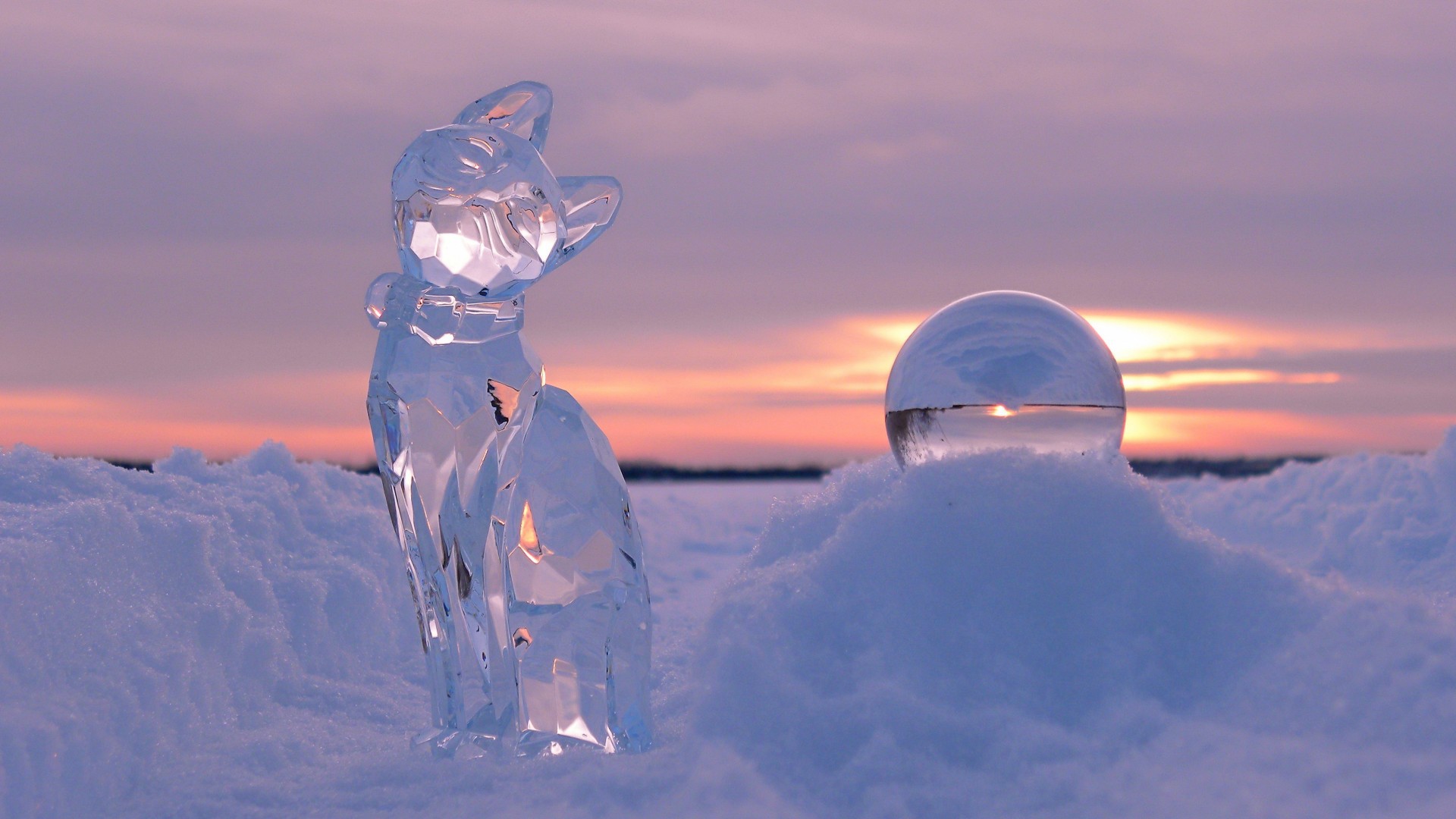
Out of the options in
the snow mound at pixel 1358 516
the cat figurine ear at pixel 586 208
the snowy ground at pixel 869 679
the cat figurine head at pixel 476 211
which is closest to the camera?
the snowy ground at pixel 869 679

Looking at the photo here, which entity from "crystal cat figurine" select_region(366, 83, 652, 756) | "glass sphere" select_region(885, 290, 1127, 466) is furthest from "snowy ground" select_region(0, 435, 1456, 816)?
"crystal cat figurine" select_region(366, 83, 652, 756)

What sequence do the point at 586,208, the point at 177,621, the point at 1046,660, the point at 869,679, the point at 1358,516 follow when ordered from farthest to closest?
the point at 1358,516 < the point at 177,621 < the point at 586,208 < the point at 1046,660 < the point at 869,679

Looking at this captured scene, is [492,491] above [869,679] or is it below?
above

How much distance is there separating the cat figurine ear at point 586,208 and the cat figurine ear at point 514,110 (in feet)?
0.78

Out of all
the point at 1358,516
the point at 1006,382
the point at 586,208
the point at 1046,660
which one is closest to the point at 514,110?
the point at 586,208

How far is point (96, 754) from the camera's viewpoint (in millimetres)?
4527

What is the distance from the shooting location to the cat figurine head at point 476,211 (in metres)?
4.48

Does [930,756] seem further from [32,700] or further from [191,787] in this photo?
A: [32,700]

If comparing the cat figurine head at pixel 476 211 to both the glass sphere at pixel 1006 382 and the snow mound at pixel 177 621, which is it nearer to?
the glass sphere at pixel 1006 382

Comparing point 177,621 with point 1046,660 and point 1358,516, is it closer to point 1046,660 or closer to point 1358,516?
point 1046,660

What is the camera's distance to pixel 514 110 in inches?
195

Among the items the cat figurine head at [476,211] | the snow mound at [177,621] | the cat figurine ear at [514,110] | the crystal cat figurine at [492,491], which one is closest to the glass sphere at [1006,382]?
the crystal cat figurine at [492,491]

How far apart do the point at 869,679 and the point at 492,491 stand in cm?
157

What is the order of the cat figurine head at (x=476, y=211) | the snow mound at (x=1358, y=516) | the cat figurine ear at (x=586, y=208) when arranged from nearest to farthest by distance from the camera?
the cat figurine head at (x=476, y=211) → the cat figurine ear at (x=586, y=208) → the snow mound at (x=1358, y=516)
